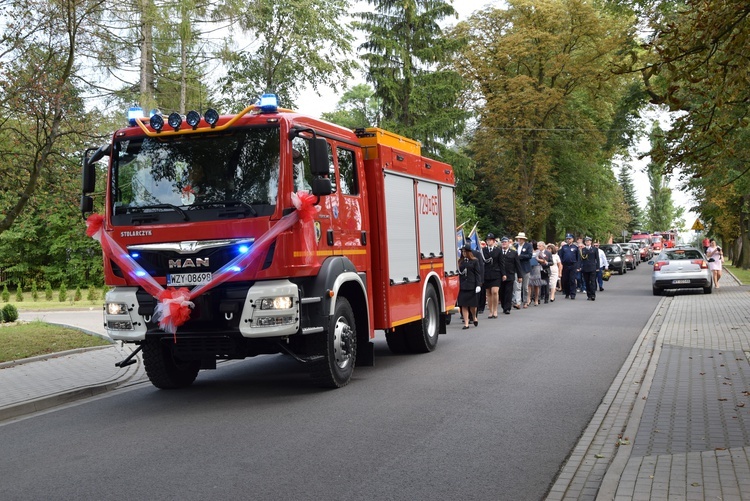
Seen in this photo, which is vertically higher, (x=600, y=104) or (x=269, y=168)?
(x=600, y=104)

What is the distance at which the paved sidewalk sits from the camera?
548 centimetres

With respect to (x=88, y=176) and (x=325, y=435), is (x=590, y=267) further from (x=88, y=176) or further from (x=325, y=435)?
(x=325, y=435)

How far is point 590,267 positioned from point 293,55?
1440cm

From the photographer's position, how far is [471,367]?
11.8 metres

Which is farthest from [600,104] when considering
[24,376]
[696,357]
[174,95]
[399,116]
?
[24,376]

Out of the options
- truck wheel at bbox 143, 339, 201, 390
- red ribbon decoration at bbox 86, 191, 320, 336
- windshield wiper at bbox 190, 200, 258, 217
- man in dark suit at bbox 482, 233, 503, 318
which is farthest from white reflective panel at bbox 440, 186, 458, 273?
windshield wiper at bbox 190, 200, 258, 217

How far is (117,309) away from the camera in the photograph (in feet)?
30.3

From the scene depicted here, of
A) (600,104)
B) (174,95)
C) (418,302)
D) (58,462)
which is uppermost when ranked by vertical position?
(600,104)

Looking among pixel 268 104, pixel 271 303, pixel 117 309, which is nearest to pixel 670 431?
pixel 271 303

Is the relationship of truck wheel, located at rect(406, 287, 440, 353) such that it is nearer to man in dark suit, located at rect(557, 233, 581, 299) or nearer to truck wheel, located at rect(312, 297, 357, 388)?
truck wheel, located at rect(312, 297, 357, 388)

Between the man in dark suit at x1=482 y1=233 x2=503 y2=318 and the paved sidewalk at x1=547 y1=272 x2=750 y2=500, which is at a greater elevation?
the man in dark suit at x1=482 y1=233 x2=503 y2=318

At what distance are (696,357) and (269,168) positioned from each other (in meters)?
6.75

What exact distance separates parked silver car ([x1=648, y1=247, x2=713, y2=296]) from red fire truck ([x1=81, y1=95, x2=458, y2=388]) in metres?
19.8

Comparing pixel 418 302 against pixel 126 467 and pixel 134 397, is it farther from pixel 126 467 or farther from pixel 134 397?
pixel 126 467
